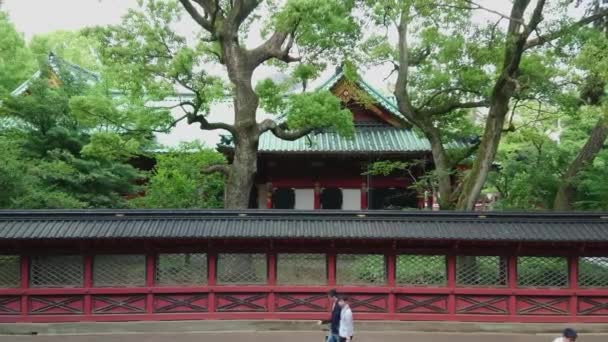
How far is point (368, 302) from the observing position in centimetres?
1446

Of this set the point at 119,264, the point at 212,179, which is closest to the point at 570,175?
the point at 212,179

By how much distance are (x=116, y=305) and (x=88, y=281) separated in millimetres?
1021

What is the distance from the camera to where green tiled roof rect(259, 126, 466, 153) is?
21.2 meters

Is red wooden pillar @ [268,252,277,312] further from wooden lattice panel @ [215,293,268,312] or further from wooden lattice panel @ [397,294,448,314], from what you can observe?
wooden lattice panel @ [397,294,448,314]

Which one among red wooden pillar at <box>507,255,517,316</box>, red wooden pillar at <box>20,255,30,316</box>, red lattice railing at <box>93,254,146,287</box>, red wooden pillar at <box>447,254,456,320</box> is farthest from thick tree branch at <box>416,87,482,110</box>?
red wooden pillar at <box>20,255,30,316</box>

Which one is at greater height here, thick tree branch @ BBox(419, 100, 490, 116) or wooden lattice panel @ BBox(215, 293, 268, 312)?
thick tree branch @ BBox(419, 100, 490, 116)

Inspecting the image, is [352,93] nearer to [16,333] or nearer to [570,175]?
[570,175]

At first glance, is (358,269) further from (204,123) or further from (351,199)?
(351,199)

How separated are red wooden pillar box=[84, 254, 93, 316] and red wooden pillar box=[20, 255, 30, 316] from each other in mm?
1555

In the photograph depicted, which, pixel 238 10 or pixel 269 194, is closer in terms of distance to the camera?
pixel 238 10

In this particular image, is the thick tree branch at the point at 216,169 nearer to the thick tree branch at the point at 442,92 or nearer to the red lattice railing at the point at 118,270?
the red lattice railing at the point at 118,270

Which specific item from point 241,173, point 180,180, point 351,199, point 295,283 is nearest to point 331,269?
point 295,283

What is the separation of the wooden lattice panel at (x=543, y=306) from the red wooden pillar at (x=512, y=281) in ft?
0.58

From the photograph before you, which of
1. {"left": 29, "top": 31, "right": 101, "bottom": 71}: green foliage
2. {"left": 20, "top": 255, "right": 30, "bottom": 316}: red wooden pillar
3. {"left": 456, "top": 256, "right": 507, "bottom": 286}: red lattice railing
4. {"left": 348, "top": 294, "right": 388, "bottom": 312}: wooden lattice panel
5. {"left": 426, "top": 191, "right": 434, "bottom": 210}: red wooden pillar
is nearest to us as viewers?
{"left": 20, "top": 255, "right": 30, "bottom": 316}: red wooden pillar
